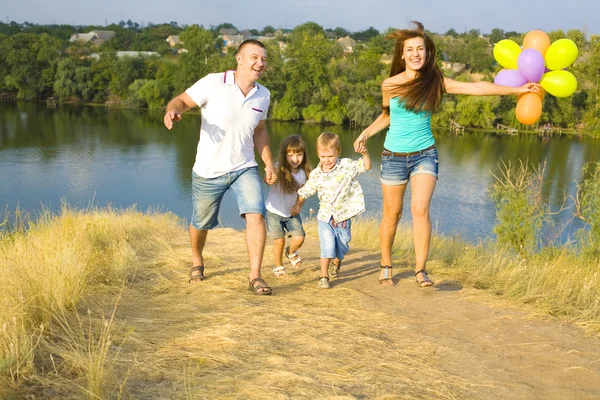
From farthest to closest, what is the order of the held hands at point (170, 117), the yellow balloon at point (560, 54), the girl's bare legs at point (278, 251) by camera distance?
the girl's bare legs at point (278, 251), the yellow balloon at point (560, 54), the held hands at point (170, 117)

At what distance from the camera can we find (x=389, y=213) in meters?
4.93

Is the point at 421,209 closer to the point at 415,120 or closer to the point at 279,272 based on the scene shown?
the point at 415,120

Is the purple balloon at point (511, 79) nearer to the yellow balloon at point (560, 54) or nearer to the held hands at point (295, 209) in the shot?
the yellow balloon at point (560, 54)

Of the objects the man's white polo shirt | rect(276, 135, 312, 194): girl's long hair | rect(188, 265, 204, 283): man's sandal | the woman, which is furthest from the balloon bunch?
rect(188, 265, 204, 283): man's sandal

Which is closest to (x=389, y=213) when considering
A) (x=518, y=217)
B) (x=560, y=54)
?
(x=560, y=54)

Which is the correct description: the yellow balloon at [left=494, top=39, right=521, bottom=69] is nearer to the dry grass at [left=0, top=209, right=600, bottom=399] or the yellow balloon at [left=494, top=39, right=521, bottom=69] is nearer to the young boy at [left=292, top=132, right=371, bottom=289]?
the young boy at [left=292, top=132, right=371, bottom=289]

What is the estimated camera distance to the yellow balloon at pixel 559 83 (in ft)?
16.4

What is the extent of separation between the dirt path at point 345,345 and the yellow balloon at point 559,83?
→ 1726mm

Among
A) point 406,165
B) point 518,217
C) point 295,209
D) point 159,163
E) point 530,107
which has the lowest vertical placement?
point 159,163

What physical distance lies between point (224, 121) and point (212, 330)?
5.24 ft

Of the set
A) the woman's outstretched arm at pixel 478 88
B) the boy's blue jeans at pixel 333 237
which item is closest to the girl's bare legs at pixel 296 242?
the boy's blue jeans at pixel 333 237

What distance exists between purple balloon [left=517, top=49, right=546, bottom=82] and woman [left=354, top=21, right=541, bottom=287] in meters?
0.11

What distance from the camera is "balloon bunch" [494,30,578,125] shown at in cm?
495

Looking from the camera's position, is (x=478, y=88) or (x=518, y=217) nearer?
(x=478, y=88)
